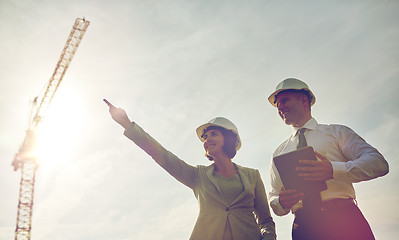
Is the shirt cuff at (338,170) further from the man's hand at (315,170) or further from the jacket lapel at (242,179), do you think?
the jacket lapel at (242,179)

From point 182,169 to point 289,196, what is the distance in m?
1.74

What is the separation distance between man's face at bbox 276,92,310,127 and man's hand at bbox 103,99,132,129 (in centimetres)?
210

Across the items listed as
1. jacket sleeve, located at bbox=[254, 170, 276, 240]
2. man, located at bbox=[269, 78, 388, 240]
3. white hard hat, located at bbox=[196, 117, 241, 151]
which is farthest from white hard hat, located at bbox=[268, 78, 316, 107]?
jacket sleeve, located at bbox=[254, 170, 276, 240]

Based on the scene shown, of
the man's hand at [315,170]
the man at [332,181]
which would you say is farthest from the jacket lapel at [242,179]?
the man's hand at [315,170]

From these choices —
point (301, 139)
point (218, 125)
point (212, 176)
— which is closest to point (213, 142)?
point (218, 125)

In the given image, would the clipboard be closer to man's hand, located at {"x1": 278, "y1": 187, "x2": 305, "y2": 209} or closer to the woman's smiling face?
man's hand, located at {"x1": 278, "y1": 187, "x2": 305, "y2": 209}

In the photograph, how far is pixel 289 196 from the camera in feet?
12.1

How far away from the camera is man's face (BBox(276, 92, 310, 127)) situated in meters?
4.48

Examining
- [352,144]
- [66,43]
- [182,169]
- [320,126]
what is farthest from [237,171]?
[66,43]

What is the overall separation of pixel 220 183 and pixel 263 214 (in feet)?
2.65

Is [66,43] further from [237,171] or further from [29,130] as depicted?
[237,171]

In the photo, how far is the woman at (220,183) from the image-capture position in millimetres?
4461

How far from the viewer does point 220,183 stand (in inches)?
196

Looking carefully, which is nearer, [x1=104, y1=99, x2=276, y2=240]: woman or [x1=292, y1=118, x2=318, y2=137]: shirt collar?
[x1=292, y1=118, x2=318, y2=137]: shirt collar
